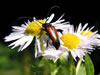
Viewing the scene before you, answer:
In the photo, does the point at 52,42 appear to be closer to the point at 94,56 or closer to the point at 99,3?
the point at 94,56

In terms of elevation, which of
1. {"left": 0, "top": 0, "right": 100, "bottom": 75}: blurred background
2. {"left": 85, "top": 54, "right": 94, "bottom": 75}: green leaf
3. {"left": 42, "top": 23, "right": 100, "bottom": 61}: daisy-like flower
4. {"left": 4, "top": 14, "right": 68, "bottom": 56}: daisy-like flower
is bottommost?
{"left": 85, "top": 54, "right": 94, "bottom": 75}: green leaf

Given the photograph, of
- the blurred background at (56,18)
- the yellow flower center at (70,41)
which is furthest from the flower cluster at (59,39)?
the blurred background at (56,18)

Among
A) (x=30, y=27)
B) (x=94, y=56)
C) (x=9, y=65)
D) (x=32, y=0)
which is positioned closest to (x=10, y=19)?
(x=32, y=0)

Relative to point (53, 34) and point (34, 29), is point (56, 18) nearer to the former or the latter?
point (34, 29)

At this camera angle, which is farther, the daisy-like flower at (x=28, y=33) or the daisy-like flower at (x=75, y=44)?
the daisy-like flower at (x=28, y=33)

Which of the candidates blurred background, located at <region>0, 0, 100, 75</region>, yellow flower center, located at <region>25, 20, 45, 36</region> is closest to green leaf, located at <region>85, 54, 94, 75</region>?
yellow flower center, located at <region>25, 20, 45, 36</region>

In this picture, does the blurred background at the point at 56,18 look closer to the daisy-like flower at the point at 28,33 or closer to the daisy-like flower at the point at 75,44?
the daisy-like flower at the point at 28,33

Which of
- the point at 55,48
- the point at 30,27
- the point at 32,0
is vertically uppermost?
the point at 32,0

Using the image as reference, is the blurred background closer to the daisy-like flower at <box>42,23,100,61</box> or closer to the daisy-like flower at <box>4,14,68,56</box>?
the daisy-like flower at <box>4,14,68,56</box>
